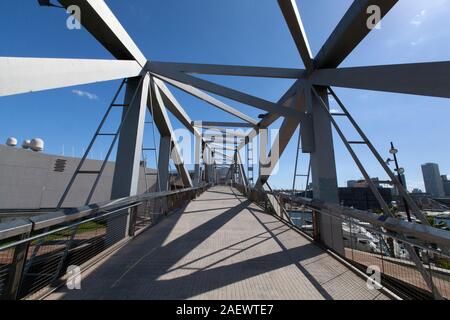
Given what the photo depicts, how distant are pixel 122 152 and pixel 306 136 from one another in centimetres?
408

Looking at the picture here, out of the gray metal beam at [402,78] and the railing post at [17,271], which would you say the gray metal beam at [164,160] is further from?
the railing post at [17,271]

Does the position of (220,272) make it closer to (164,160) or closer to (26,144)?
(164,160)

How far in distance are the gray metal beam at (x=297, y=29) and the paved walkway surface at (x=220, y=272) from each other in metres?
3.86

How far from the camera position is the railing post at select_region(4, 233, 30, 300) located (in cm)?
165

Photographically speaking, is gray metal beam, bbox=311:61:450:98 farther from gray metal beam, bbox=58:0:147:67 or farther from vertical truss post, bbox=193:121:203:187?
vertical truss post, bbox=193:121:203:187

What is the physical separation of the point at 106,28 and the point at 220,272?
14.9 feet

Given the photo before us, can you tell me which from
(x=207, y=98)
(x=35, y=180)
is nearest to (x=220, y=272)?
(x=207, y=98)

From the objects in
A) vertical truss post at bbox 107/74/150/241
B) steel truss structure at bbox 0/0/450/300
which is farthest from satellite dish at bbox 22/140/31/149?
vertical truss post at bbox 107/74/150/241

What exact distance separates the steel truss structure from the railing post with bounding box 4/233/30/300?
5.57 feet

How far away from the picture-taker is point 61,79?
3055 mm

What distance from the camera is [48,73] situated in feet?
9.32

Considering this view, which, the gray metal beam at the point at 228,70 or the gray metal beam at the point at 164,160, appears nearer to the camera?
the gray metal beam at the point at 228,70

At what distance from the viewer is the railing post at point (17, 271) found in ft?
5.40

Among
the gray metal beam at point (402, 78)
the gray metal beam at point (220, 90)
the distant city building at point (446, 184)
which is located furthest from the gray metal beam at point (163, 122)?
the distant city building at point (446, 184)
